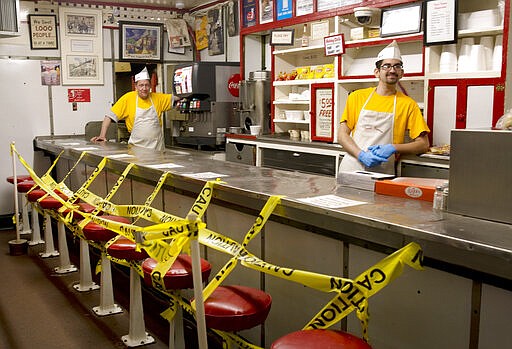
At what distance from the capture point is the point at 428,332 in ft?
5.86

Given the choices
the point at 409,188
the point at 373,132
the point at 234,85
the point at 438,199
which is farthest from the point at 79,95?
the point at 438,199

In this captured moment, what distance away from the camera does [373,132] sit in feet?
12.6

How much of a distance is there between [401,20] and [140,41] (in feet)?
13.6

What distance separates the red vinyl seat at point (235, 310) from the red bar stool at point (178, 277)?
8.8 inches

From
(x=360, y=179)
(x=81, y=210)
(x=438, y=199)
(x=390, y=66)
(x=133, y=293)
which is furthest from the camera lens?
(x=81, y=210)

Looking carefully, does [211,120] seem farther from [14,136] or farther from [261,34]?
[14,136]

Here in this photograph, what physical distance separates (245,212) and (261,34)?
4012mm

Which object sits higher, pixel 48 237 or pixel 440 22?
pixel 440 22

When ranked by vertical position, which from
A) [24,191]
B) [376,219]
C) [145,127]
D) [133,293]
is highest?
[145,127]

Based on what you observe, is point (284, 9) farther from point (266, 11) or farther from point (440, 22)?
point (440, 22)

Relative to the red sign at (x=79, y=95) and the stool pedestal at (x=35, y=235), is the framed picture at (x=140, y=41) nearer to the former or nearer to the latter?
the red sign at (x=79, y=95)

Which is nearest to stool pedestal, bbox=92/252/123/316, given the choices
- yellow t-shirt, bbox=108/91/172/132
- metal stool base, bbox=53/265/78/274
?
metal stool base, bbox=53/265/78/274

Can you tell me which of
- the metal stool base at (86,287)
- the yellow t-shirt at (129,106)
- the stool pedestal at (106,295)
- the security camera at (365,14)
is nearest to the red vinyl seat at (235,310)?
the stool pedestal at (106,295)

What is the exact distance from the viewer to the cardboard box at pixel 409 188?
2.19 metres
